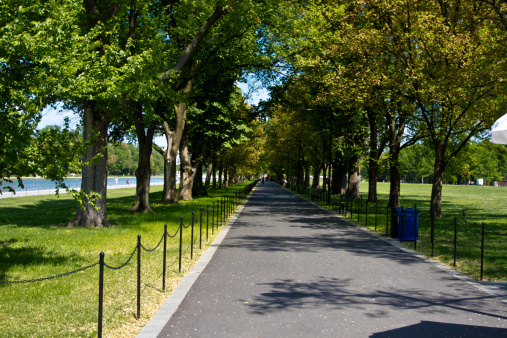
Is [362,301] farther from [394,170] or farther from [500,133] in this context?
[394,170]

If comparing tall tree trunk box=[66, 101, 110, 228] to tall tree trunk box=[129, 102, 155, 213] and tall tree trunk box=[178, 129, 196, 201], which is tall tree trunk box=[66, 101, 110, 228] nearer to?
tall tree trunk box=[129, 102, 155, 213]

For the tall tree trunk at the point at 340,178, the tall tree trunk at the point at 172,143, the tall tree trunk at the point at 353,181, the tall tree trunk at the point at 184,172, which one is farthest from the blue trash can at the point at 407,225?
the tall tree trunk at the point at 340,178

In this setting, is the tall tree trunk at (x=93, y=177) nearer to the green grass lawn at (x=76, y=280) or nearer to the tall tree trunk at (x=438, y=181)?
the green grass lawn at (x=76, y=280)

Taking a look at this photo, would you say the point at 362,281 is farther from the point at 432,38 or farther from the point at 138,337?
the point at 432,38

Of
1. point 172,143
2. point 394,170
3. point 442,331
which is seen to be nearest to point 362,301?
point 442,331

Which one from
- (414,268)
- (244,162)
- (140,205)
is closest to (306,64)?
(140,205)

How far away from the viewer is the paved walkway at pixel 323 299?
19.1 feet

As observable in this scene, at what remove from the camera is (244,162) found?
61844 millimetres

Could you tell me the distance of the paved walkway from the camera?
5.82 meters

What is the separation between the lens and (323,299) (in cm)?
720

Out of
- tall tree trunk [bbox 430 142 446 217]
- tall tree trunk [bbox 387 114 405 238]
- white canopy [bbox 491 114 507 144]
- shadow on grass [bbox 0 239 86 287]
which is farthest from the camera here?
tall tree trunk [bbox 387 114 405 238]

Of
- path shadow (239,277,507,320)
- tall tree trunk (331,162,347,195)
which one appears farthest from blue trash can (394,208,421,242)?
tall tree trunk (331,162,347,195)

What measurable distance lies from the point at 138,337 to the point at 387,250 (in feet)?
28.1

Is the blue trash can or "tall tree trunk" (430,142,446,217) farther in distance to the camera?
"tall tree trunk" (430,142,446,217)
